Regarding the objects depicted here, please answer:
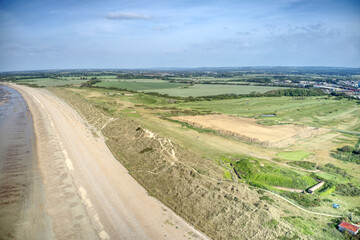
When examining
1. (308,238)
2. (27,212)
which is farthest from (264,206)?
(27,212)

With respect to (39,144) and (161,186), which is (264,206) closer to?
(161,186)

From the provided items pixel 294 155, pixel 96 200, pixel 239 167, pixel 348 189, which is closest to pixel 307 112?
pixel 294 155

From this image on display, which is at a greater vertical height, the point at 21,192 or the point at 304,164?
the point at 21,192

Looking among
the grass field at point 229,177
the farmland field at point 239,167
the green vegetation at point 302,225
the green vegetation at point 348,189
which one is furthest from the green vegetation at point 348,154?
the green vegetation at point 302,225

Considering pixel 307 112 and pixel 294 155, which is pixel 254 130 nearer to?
pixel 294 155

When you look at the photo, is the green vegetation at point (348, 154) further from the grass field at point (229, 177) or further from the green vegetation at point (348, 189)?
the green vegetation at point (348, 189)
